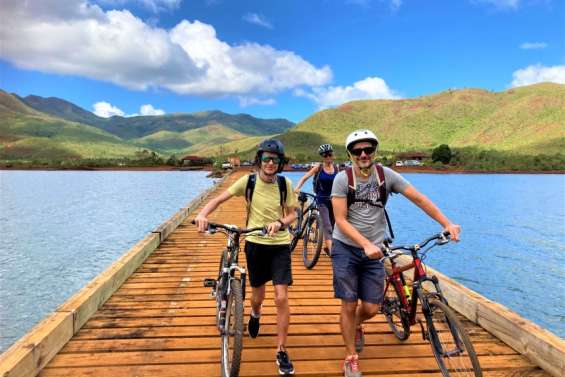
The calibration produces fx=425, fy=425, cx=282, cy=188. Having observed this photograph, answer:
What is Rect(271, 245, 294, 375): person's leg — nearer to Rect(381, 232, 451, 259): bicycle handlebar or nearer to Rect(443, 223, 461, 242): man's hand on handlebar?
Rect(381, 232, 451, 259): bicycle handlebar

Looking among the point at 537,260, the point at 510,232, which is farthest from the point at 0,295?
the point at 510,232

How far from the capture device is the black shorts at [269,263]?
414cm

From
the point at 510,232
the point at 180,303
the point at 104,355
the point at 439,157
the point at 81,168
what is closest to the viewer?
the point at 104,355

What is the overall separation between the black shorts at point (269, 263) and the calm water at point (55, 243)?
308 inches

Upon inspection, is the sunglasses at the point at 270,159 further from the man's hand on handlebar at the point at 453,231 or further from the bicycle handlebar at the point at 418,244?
the man's hand on handlebar at the point at 453,231

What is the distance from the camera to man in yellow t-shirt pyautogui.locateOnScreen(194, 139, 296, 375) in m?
4.09

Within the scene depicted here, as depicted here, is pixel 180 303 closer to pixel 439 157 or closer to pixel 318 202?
pixel 318 202

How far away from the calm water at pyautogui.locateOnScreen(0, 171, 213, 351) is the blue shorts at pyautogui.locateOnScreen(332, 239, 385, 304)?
8665 mm

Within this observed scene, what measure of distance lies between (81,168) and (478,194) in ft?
319

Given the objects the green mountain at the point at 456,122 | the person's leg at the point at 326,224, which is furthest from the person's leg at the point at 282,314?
the green mountain at the point at 456,122

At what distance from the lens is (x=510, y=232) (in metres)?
25.5

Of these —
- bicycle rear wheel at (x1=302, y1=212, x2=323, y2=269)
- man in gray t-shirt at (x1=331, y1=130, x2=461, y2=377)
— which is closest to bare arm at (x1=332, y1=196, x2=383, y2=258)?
man in gray t-shirt at (x1=331, y1=130, x2=461, y2=377)

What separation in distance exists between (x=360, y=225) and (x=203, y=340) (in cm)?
229

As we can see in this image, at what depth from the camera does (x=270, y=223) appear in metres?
4.05
